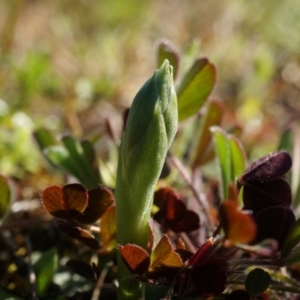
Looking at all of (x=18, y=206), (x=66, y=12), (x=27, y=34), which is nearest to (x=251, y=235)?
(x=18, y=206)

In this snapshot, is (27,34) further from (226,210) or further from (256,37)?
(226,210)

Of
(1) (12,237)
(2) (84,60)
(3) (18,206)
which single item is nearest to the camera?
(1) (12,237)

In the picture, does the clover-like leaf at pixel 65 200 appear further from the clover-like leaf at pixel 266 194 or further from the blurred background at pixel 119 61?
the blurred background at pixel 119 61

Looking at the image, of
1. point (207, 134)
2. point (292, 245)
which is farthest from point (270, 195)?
point (207, 134)

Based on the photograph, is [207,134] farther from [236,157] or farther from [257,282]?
[257,282]

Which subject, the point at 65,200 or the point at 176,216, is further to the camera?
the point at 176,216

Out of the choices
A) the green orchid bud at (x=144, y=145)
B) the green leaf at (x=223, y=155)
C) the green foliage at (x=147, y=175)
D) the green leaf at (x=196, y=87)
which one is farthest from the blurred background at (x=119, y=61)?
the green orchid bud at (x=144, y=145)
